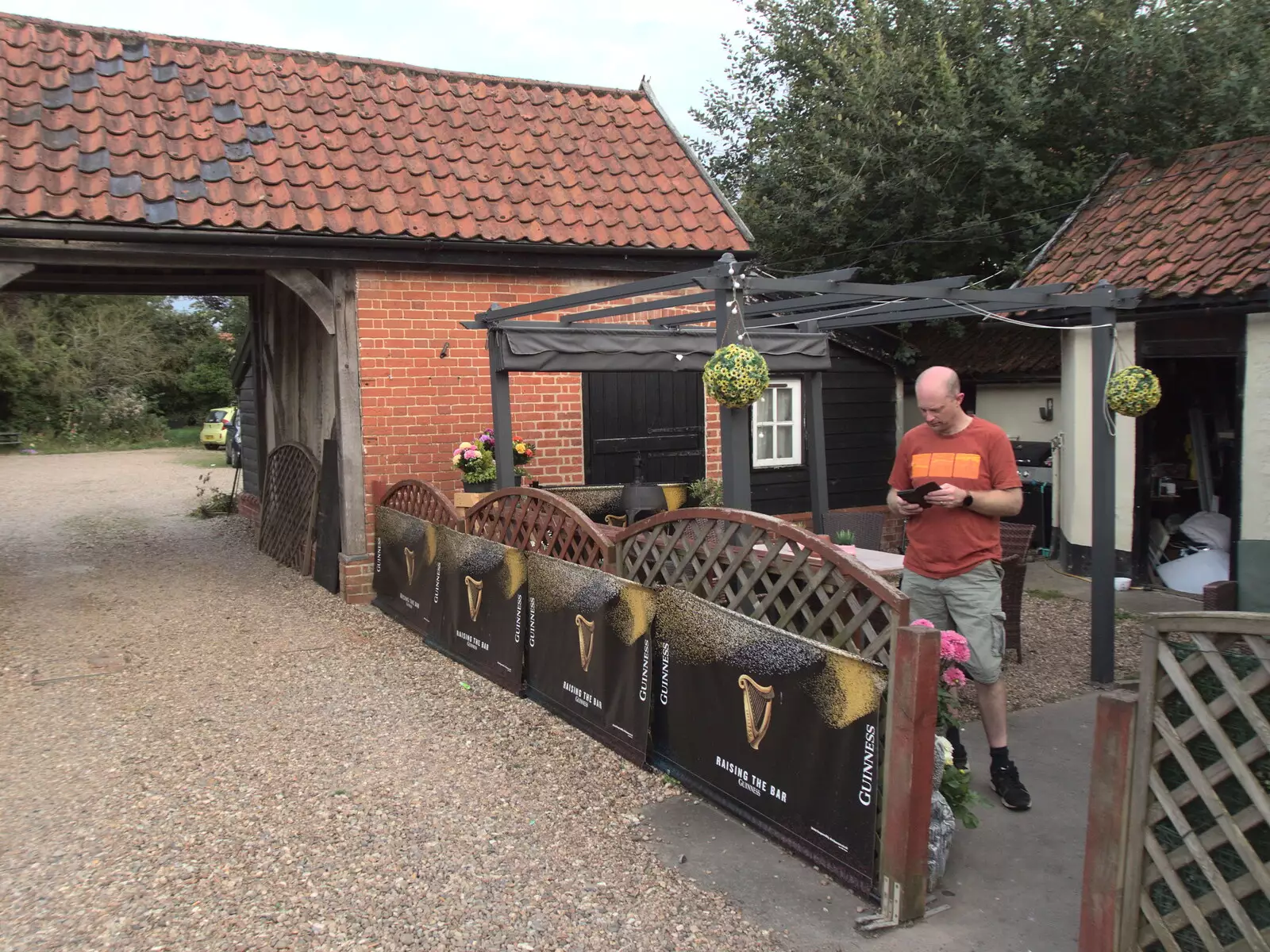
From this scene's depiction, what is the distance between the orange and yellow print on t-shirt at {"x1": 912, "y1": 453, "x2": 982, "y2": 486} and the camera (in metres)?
4.09

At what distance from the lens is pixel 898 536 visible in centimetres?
883

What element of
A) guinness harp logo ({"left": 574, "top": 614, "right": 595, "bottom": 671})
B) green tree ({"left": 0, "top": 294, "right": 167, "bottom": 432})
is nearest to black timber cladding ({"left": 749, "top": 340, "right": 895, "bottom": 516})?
guinness harp logo ({"left": 574, "top": 614, "right": 595, "bottom": 671})

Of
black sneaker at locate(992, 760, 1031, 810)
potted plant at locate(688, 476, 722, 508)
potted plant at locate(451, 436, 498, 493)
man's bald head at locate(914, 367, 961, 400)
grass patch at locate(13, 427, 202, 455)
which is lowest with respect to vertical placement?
black sneaker at locate(992, 760, 1031, 810)

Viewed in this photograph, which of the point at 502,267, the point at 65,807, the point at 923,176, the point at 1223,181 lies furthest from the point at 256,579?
the point at 1223,181

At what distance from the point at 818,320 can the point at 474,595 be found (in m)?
3.62

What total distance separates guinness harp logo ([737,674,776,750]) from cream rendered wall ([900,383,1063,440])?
8.08m

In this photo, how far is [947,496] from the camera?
155 inches

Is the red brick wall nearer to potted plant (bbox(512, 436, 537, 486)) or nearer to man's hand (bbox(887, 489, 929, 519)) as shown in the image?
potted plant (bbox(512, 436, 537, 486))

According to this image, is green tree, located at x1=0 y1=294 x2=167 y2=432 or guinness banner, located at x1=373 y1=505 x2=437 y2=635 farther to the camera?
green tree, located at x1=0 y1=294 x2=167 y2=432

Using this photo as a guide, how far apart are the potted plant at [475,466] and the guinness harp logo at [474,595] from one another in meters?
1.88

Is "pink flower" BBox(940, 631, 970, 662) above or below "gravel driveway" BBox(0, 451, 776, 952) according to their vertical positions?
above

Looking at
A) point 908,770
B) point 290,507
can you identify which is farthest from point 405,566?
point 908,770

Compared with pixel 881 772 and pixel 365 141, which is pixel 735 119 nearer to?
pixel 365 141

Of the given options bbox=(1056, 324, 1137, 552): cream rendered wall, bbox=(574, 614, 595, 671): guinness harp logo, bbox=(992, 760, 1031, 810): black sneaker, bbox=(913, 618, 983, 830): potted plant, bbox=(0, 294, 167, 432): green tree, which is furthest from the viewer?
bbox=(0, 294, 167, 432): green tree
